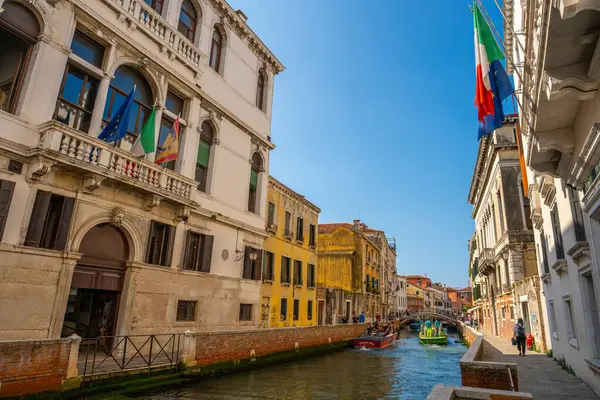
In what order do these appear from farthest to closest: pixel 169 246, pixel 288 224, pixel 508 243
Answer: pixel 288 224, pixel 508 243, pixel 169 246

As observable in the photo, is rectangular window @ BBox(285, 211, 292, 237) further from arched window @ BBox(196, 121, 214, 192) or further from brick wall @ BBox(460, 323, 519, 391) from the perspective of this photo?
brick wall @ BBox(460, 323, 519, 391)

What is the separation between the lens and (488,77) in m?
7.81

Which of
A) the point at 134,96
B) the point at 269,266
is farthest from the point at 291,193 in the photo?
the point at 134,96

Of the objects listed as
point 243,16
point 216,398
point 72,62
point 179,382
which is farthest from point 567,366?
point 243,16

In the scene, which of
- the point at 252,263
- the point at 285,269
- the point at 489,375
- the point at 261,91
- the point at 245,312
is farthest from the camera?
the point at 285,269

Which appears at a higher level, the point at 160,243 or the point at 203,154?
the point at 203,154

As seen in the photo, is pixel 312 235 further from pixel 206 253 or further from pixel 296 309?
pixel 206 253

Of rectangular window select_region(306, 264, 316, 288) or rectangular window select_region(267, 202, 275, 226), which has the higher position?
rectangular window select_region(267, 202, 275, 226)

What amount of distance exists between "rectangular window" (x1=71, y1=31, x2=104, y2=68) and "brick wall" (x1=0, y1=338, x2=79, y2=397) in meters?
7.75

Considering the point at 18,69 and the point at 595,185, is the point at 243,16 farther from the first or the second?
the point at 595,185

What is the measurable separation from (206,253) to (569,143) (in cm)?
1145

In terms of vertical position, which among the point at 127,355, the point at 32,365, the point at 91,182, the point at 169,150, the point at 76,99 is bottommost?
the point at 127,355

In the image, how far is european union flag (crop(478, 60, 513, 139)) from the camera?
7637 mm

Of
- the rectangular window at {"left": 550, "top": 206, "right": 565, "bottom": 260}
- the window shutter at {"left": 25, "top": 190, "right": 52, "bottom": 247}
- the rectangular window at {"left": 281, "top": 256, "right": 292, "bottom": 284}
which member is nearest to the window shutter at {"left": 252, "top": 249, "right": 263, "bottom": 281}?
the rectangular window at {"left": 281, "top": 256, "right": 292, "bottom": 284}
